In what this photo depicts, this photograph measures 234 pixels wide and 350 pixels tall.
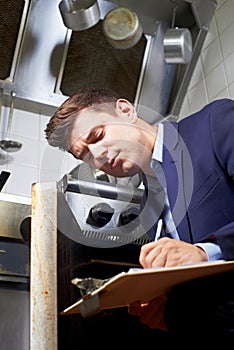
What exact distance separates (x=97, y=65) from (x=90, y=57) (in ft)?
0.12

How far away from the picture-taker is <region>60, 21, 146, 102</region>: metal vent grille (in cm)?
180

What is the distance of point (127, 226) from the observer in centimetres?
109

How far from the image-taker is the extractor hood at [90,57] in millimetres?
1735

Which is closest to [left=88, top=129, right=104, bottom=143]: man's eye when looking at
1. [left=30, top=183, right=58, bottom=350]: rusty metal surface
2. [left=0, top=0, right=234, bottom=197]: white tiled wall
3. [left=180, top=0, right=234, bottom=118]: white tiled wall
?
[left=30, top=183, right=58, bottom=350]: rusty metal surface

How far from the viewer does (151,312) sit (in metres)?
0.84

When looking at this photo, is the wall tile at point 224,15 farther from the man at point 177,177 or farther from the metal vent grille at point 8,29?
the man at point 177,177

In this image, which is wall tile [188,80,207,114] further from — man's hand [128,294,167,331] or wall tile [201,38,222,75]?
man's hand [128,294,167,331]

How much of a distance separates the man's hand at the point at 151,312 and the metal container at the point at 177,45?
1.07 m

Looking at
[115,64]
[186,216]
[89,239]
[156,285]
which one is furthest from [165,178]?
[115,64]

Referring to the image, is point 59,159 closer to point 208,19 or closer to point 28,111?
point 28,111

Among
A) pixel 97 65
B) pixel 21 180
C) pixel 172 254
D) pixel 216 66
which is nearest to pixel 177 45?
pixel 216 66

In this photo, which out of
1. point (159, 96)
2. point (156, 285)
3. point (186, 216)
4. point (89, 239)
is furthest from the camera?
point (159, 96)

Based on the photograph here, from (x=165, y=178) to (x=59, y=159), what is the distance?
284 millimetres

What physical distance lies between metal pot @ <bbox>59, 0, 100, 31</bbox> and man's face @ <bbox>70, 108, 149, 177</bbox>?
0.71 meters
